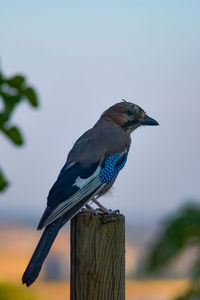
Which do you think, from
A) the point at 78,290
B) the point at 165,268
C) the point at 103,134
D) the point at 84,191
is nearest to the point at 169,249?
the point at 165,268

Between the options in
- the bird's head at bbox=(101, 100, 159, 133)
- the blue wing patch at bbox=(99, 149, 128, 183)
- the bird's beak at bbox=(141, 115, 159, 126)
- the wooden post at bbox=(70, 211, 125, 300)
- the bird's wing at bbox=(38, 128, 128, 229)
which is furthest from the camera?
the bird's beak at bbox=(141, 115, 159, 126)

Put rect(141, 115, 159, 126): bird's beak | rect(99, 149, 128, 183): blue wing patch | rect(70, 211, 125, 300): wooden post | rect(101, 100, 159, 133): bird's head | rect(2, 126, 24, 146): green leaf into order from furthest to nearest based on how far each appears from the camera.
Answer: rect(141, 115, 159, 126): bird's beak < rect(101, 100, 159, 133): bird's head < rect(99, 149, 128, 183): blue wing patch < rect(70, 211, 125, 300): wooden post < rect(2, 126, 24, 146): green leaf

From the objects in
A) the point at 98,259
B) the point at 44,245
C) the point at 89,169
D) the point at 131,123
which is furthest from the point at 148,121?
the point at 98,259

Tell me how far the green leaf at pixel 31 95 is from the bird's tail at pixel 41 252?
1372 mm

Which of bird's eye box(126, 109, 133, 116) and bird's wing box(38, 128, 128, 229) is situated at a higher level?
bird's eye box(126, 109, 133, 116)

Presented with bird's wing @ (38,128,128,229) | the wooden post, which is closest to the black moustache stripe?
bird's wing @ (38,128,128,229)

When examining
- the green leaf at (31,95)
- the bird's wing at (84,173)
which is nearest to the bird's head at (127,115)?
the bird's wing at (84,173)

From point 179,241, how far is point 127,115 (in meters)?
1.13

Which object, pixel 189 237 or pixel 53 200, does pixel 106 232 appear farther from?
pixel 189 237

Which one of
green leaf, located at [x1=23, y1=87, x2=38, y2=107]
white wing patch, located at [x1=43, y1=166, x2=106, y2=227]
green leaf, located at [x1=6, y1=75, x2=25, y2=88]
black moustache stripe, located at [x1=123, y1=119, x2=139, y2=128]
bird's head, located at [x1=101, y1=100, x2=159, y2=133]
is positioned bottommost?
white wing patch, located at [x1=43, y1=166, x2=106, y2=227]

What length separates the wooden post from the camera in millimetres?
3848

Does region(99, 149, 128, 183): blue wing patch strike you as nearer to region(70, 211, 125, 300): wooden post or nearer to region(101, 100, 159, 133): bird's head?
region(101, 100, 159, 133): bird's head

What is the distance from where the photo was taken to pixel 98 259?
3.84 meters

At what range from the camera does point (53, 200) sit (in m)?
4.69
